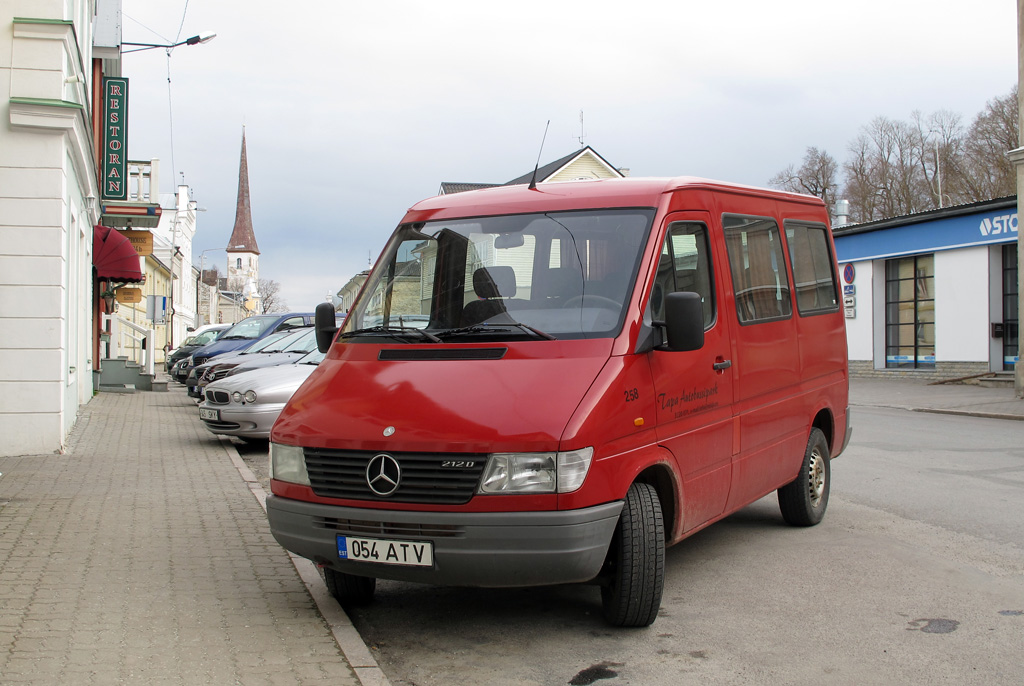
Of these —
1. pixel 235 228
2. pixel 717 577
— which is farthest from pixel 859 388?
pixel 235 228

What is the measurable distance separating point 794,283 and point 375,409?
369 cm

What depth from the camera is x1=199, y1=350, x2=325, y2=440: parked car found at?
1185cm

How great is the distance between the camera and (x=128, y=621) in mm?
4848

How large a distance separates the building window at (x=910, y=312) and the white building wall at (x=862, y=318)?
547mm

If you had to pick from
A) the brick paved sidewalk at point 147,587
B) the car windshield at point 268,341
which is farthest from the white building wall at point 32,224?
the car windshield at point 268,341

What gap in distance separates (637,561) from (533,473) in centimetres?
72

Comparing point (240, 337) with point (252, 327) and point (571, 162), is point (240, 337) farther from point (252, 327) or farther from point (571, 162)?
point (571, 162)

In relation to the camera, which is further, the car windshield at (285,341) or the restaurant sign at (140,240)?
the restaurant sign at (140,240)

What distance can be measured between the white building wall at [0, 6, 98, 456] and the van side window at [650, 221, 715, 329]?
8.03m

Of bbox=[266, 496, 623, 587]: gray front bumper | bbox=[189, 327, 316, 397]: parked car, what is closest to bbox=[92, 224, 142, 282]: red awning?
bbox=[189, 327, 316, 397]: parked car

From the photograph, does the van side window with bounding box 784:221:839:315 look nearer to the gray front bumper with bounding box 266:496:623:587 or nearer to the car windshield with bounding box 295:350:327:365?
the gray front bumper with bounding box 266:496:623:587

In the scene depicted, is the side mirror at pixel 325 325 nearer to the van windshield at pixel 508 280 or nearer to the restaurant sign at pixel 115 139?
the van windshield at pixel 508 280

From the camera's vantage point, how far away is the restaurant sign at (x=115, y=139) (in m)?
19.7

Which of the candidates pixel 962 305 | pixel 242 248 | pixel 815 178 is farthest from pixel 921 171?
pixel 242 248
